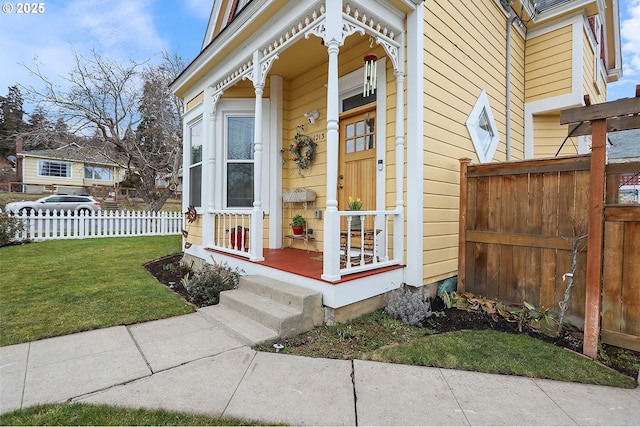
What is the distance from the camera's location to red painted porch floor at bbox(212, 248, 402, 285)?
10.6ft

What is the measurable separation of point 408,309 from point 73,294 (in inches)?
166

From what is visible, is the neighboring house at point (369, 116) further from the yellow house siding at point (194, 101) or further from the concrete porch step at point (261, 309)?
the concrete porch step at point (261, 309)

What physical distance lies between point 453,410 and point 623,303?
79.8 inches

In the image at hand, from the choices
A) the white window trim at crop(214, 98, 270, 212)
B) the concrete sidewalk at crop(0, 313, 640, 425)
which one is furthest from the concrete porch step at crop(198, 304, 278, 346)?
the white window trim at crop(214, 98, 270, 212)

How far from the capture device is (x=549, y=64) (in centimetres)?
595

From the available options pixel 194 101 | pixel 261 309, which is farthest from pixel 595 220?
pixel 194 101

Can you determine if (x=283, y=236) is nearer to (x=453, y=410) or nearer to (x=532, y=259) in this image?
(x=532, y=259)

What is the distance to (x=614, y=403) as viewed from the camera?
6.31ft

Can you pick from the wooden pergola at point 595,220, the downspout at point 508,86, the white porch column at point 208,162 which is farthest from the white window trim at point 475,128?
the white porch column at point 208,162

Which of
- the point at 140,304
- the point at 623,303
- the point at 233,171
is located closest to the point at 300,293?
the point at 140,304

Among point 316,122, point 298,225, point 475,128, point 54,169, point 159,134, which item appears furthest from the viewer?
point 54,169

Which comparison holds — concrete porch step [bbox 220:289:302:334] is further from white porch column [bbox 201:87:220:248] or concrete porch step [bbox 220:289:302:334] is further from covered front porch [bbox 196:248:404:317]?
white porch column [bbox 201:87:220:248]

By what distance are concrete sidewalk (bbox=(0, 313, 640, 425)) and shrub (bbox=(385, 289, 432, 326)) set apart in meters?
0.87

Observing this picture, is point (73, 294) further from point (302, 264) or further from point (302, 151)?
point (302, 151)
